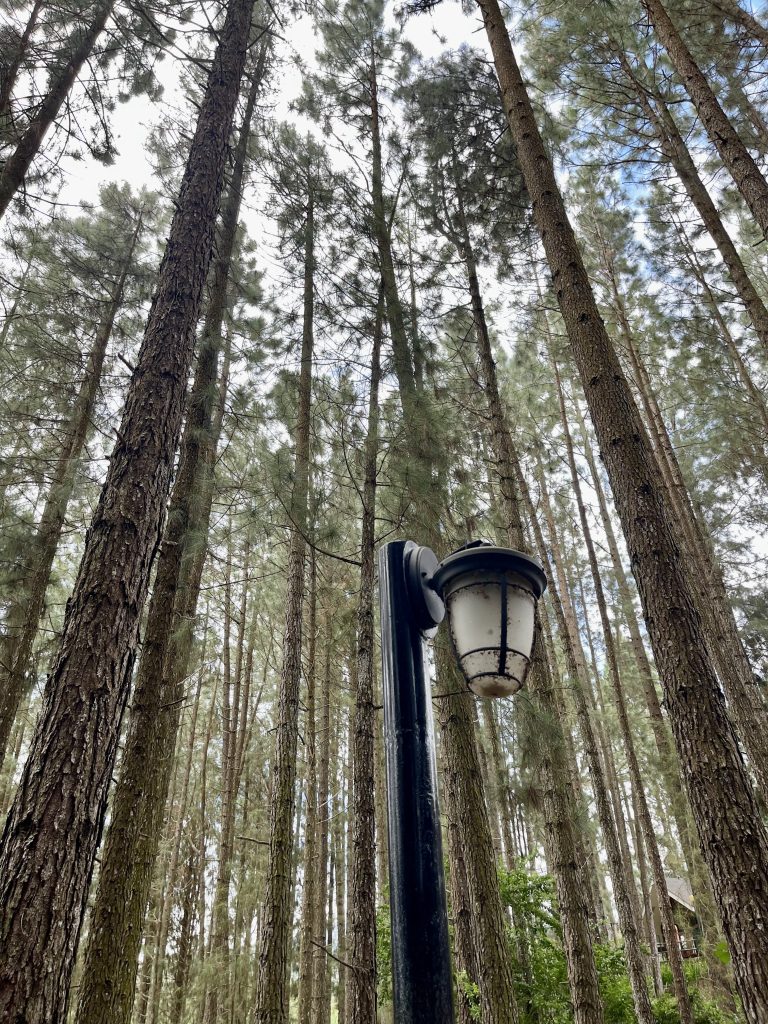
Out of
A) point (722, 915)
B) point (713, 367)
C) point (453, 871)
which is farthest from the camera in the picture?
point (713, 367)

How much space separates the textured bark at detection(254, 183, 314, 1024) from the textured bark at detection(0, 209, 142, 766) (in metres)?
2.32

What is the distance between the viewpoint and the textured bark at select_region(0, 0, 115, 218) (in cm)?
532

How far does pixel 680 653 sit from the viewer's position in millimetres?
3199

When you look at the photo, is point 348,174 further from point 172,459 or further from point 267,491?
point 172,459

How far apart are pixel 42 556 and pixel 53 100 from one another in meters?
4.83

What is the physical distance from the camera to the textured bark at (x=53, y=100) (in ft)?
17.4

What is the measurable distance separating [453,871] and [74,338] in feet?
28.5

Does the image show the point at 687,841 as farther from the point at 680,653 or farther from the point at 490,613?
the point at 490,613

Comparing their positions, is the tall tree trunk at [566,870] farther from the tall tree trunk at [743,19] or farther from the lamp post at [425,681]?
the tall tree trunk at [743,19]

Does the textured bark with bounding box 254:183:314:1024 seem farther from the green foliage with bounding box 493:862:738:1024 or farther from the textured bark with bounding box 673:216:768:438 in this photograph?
the textured bark with bounding box 673:216:768:438

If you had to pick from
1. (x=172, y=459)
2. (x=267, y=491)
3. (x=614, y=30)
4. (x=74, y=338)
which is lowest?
(x=172, y=459)

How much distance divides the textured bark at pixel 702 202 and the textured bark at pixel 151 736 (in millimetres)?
5815

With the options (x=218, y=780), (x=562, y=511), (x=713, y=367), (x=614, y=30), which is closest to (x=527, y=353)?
(x=713, y=367)

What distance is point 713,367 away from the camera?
10039 millimetres
